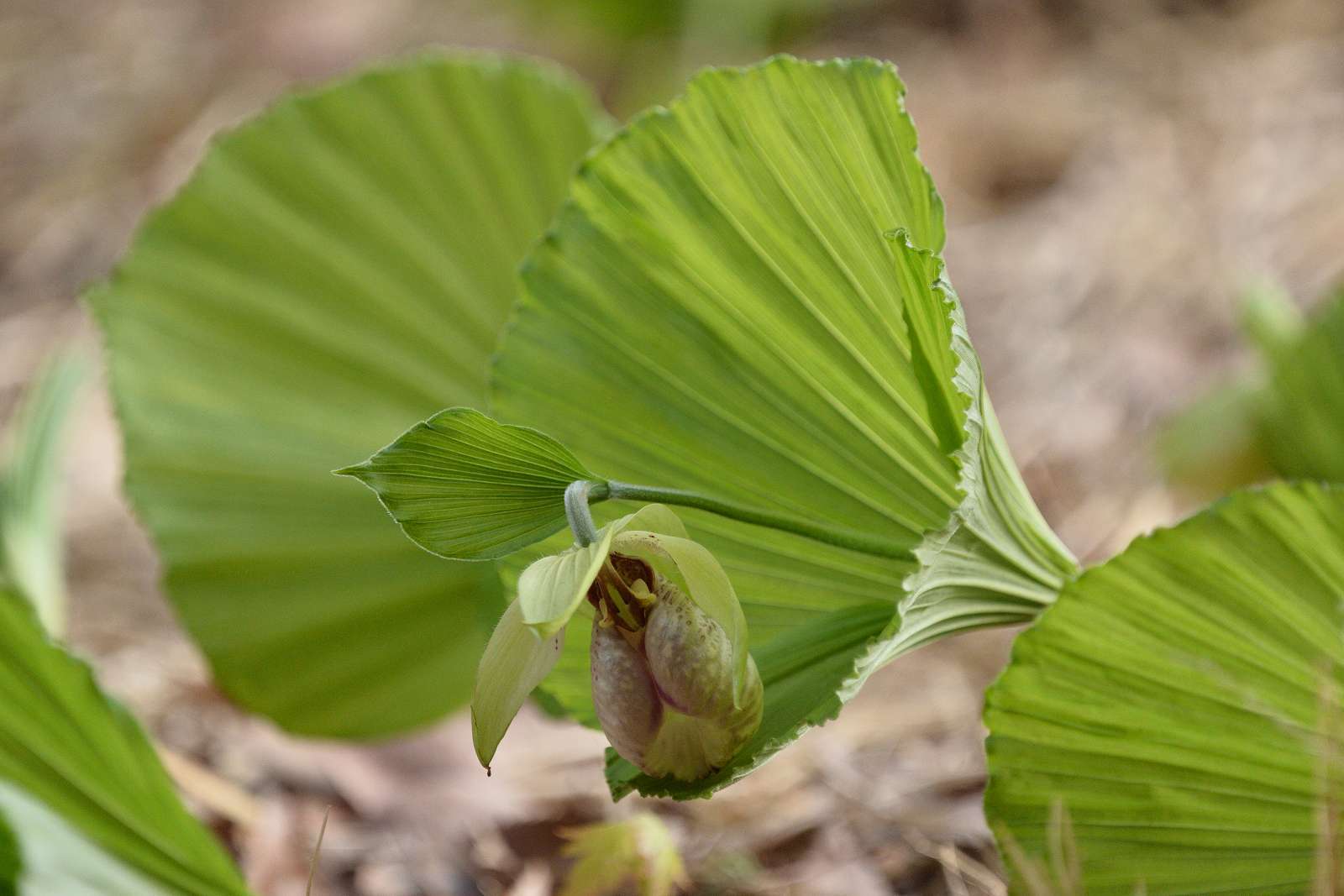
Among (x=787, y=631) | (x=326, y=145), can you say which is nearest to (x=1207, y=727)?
(x=787, y=631)

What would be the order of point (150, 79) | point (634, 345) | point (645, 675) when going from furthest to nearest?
point (150, 79)
point (634, 345)
point (645, 675)

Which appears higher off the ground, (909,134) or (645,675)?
(909,134)

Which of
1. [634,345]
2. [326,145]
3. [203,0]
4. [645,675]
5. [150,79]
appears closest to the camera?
[645,675]

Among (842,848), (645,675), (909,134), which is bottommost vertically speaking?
(842,848)

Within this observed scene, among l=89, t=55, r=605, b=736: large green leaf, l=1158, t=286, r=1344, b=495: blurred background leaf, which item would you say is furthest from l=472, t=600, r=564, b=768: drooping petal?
l=1158, t=286, r=1344, b=495: blurred background leaf

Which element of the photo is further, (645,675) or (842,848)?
(842,848)

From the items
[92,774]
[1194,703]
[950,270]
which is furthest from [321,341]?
[950,270]

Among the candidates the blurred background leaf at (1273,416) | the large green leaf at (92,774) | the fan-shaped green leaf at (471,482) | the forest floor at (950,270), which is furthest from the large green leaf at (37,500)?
the blurred background leaf at (1273,416)

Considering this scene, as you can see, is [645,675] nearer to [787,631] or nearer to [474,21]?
[787,631]

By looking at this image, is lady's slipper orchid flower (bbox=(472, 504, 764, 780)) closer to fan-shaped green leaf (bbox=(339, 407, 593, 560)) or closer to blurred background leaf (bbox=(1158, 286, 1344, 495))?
fan-shaped green leaf (bbox=(339, 407, 593, 560))
